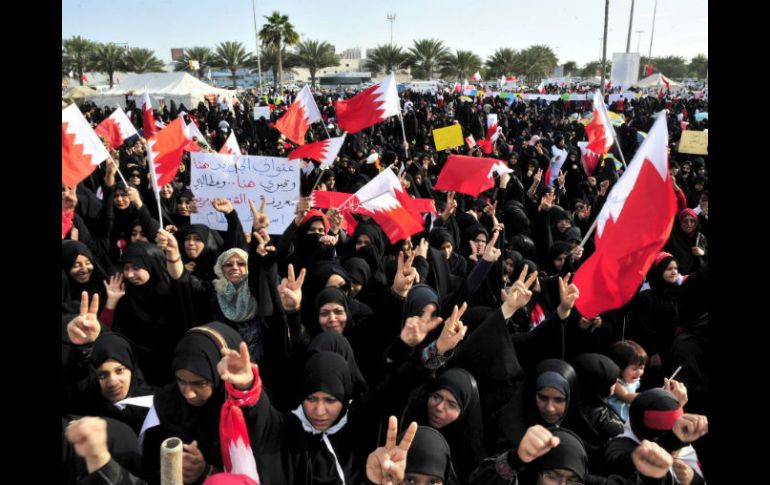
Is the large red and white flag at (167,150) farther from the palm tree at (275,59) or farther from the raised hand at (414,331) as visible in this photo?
the palm tree at (275,59)

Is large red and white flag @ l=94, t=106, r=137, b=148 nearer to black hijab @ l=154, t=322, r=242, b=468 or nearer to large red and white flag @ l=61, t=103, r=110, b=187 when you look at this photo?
large red and white flag @ l=61, t=103, r=110, b=187

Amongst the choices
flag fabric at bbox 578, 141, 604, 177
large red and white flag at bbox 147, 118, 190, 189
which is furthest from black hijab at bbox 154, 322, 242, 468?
flag fabric at bbox 578, 141, 604, 177

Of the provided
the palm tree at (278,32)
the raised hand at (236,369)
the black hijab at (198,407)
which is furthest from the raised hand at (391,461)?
the palm tree at (278,32)

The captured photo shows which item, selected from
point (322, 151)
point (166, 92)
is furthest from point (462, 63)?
point (322, 151)

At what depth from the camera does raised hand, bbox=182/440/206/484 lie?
200cm

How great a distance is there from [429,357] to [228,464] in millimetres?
838

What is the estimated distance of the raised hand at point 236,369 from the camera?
1.90 m

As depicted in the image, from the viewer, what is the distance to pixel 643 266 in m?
2.59

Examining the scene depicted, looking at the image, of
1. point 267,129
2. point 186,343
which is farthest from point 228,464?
point 267,129

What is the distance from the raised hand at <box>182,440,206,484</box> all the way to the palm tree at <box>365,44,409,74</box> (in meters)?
45.6
